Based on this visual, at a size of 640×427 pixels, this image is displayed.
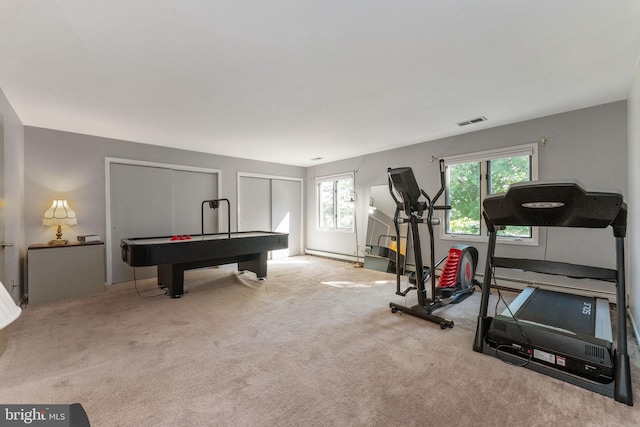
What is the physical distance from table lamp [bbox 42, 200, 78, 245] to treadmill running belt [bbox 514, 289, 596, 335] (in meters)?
5.58

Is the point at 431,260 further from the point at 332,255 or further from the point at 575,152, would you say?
the point at 332,255

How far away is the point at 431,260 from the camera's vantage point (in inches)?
→ 121

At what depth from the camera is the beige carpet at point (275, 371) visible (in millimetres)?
1630

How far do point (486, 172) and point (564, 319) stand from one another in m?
2.49

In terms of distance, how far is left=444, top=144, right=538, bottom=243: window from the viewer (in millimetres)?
3965

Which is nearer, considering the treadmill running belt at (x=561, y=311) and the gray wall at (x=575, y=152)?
the treadmill running belt at (x=561, y=311)

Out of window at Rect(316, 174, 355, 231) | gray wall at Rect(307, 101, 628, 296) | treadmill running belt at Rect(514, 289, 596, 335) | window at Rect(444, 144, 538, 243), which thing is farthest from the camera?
window at Rect(316, 174, 355, 231)

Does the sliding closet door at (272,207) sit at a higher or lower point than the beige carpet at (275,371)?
higher

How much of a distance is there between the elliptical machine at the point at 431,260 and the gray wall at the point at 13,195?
13.6 ft

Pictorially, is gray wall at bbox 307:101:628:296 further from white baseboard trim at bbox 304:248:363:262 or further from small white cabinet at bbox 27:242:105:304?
small white cabinet at bbox 27:242:105:304

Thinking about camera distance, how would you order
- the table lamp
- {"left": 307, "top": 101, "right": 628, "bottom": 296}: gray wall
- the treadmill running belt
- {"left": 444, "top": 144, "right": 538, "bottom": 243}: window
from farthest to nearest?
{"left": 444, "top": 144, "right": 538, "bottom": 243}: window
the table lamp
{"left": 307, "top": 101, "right": 628, "bottom": 296}: gray wall
the treadmill running belt

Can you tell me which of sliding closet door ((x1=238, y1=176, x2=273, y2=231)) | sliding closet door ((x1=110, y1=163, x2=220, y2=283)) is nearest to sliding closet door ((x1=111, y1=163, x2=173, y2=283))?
sliding closet door ((x1=110, y1=163, x2=220, y2=283))

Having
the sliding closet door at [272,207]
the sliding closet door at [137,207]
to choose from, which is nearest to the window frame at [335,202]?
the sliding closet door at [272,207]

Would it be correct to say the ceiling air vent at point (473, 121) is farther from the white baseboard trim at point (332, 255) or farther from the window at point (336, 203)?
the white baseboard trim at point (332, 255)
